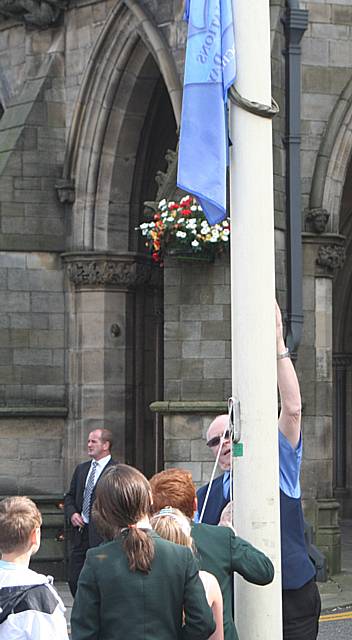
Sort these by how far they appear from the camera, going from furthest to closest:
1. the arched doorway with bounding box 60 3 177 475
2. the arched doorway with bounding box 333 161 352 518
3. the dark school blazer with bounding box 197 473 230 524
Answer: the arched doorway with bounding box 333 161 352 518 → the arched doorway with bounding box 60 3 177 475 → the dark school blazer with bounding box 197 473 230 524

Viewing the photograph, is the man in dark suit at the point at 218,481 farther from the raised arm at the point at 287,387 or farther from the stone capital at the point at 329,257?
the stone capital at the point at 329,257

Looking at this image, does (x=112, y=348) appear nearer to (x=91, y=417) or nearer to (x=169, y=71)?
(x=91, y=417)

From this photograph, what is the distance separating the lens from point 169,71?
44.6 feet

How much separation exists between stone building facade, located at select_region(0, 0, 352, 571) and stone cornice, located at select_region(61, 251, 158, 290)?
15 millimetres

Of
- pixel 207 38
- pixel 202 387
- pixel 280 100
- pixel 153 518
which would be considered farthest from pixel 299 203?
pixel 153 518

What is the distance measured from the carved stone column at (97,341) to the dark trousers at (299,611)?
9.52 metres

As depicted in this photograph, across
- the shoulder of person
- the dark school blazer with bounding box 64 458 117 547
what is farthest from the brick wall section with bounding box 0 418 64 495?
the shoulder of person

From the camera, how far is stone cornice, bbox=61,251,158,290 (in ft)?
50.0

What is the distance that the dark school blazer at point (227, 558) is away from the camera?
16.3ft

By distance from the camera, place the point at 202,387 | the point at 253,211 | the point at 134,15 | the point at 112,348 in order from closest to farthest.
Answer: the point at 253,211, the point at 202,387, the point at 134,15, the point at 112,348

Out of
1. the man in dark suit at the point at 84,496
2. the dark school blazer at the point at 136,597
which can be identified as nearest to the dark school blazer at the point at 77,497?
the man in dark suit at the point at 84,496

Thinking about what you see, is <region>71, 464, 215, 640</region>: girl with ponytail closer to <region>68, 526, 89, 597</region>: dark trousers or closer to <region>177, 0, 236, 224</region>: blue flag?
<region>177, 0, 236, 224</region>: blue flag

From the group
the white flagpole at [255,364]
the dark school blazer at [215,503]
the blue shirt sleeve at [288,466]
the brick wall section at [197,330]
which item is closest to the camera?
the white flagpole at [255,364]

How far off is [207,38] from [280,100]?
26.6ft
